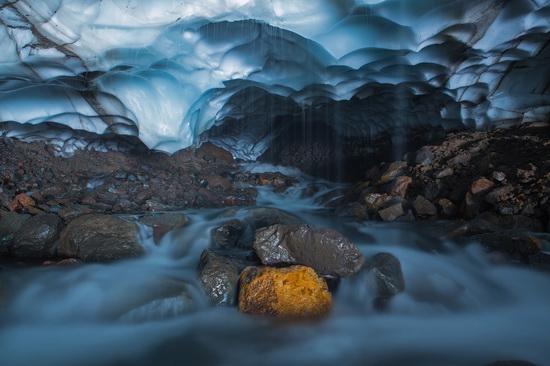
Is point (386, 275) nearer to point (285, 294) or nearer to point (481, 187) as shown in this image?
point (285, 294)

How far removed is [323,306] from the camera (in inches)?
117

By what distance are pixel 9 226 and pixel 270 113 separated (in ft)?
19.6

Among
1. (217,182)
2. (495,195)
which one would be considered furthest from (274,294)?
(217,182)

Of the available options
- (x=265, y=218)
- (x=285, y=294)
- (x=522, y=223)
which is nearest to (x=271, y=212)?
(x=265, y=218)

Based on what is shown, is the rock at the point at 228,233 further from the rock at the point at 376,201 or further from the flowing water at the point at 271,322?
the rock at the point at 376,201

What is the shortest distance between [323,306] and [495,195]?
3.13 meters

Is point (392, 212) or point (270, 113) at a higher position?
point (270, 113)

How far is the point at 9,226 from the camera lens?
4.39m

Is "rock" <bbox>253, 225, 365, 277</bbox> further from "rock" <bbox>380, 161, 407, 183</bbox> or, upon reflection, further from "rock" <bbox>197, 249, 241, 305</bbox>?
"rock" <bbox>380, 161, 407, 183</bbox>

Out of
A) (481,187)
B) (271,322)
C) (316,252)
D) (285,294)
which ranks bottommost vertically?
(271,322)

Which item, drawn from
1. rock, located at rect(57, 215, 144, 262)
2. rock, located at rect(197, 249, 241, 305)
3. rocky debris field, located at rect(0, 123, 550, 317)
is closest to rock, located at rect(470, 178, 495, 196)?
rocky debris field, located at rect(0, 123, 550, 317)

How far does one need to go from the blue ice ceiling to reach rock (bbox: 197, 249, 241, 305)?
3.56 m

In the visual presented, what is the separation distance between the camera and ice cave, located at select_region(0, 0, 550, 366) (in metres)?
2.72

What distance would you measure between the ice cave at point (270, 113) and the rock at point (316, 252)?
191 mm
